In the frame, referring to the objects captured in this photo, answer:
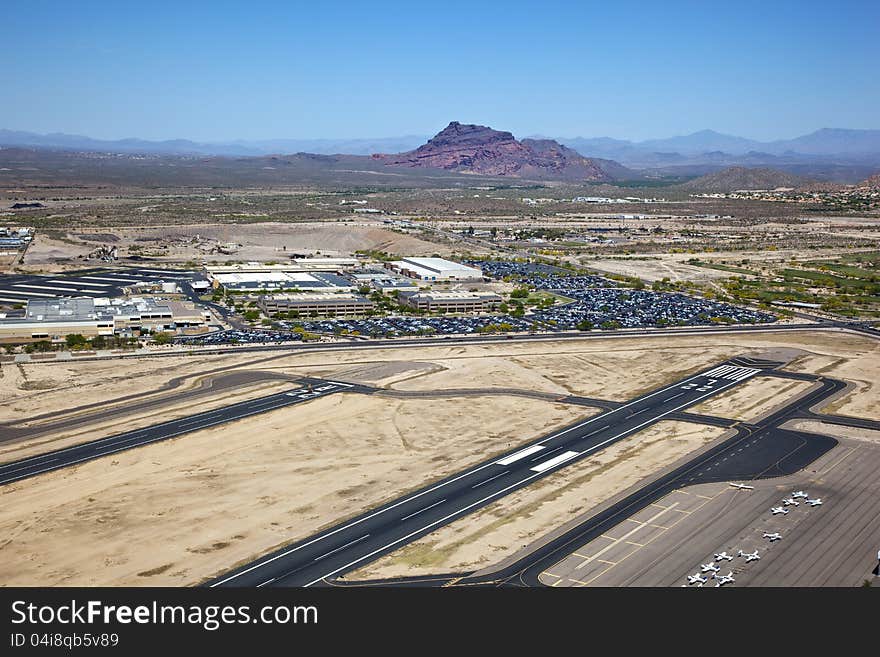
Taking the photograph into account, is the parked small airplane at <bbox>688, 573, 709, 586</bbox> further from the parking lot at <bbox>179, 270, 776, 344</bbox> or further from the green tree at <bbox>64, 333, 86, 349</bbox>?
the green tree at <bbox>64, 333, 86, 349</bbox>

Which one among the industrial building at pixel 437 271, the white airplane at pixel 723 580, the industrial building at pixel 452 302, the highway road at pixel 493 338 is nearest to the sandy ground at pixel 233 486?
Result: the white airplane at pixel 723 580

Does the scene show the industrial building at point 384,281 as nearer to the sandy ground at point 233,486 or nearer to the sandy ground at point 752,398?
the sandy ground at point 752,398

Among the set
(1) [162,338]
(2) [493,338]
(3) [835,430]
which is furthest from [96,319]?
(3) [835,430]

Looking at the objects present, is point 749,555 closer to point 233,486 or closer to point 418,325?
point 233,486

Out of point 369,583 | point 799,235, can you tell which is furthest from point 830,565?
point 799,235

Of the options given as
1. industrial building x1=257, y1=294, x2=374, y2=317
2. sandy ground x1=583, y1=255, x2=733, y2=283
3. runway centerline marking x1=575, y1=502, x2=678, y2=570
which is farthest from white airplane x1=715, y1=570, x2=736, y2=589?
sandy ground x1=583, y1=255, x2=733, y2=283
